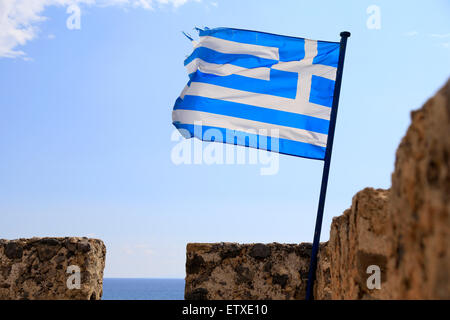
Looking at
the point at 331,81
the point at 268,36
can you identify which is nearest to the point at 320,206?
the point at 331,81

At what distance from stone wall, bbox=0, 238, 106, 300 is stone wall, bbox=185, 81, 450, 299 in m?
1.00

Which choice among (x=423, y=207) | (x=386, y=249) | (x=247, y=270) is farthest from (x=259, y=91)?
(x=423, y=207)

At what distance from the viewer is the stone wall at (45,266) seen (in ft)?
18.1

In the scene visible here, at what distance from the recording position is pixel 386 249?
3.17m

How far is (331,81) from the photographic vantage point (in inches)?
224

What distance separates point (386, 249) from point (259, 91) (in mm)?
3021

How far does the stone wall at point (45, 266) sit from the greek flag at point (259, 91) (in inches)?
64.2

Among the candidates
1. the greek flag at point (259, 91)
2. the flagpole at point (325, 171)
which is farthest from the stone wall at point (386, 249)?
the greek flag at point (259, 91)
